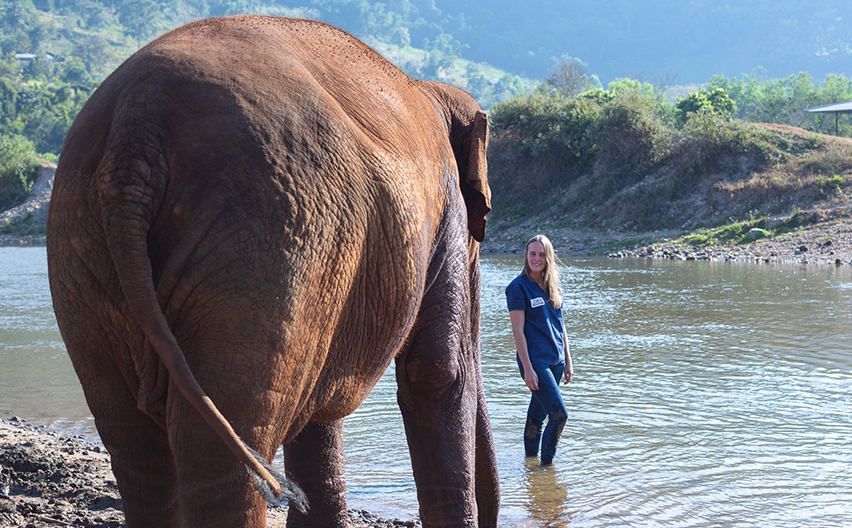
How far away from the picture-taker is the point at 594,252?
28.8 meters

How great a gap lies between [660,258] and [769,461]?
65.9 ft

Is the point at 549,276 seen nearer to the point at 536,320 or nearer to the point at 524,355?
the point at 536,320

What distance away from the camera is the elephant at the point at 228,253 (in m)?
1.95

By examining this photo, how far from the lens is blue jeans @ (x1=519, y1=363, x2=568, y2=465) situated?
5812mm

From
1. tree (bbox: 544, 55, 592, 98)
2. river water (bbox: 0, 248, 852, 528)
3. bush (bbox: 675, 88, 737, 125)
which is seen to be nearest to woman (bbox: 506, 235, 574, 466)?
river water (bbox: 0, 248, 852, 528)

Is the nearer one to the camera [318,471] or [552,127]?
[318,471]

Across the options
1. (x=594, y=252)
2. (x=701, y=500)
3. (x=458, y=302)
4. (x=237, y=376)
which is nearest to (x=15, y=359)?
(x=701, y=500)

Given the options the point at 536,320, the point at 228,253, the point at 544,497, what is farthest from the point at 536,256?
the point at 228,253

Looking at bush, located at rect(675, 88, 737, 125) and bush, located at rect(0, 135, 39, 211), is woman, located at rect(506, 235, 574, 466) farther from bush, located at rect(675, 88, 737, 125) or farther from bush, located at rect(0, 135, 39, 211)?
bush, located at rect(0, 135, 39, 211)

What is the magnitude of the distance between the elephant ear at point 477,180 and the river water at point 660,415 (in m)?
2.36

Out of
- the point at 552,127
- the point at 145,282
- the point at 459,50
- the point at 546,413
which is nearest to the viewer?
the point at 145,282

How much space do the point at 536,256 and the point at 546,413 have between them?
109cm

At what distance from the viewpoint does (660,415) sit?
7453 mm

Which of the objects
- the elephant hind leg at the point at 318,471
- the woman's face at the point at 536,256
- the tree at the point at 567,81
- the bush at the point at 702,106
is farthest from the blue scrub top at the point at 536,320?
the tree at the point at 567,81
